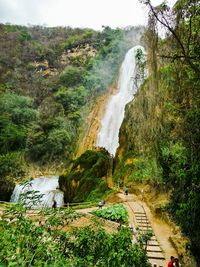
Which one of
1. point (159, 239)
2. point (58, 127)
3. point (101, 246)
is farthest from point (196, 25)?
point (58, 127)

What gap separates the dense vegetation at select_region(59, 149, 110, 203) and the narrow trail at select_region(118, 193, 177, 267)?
2.29 meters

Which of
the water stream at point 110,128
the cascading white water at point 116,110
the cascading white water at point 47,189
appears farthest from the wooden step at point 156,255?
the cascading white water at point 116,110

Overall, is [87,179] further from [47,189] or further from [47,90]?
[47,90]

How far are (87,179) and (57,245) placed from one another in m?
18.6

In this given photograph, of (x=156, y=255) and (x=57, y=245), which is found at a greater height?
(x=156, y=255)

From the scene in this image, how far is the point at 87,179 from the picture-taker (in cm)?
2186

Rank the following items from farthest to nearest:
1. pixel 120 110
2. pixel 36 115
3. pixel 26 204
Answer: pixel 36 115 < pixel 120 110 < pixel 26 204

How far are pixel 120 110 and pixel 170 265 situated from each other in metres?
28.4

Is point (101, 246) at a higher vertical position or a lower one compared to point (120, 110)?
lower

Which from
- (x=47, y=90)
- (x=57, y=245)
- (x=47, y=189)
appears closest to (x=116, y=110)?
(x=47, y=189)

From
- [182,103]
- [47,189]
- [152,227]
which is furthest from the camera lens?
[47,189]

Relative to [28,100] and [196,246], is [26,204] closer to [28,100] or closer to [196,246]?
[196,246]

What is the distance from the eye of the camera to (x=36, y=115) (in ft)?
131

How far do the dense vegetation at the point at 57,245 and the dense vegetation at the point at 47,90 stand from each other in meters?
25.0
